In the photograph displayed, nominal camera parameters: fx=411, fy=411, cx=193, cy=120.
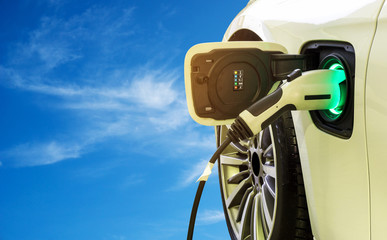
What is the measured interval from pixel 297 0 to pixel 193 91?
0.48 meters

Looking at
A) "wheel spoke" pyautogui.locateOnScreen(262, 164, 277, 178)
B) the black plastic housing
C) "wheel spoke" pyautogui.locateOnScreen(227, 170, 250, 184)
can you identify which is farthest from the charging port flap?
"wheel spoke" pyautogui.locateOnScreen(227, 170, 250, 184)

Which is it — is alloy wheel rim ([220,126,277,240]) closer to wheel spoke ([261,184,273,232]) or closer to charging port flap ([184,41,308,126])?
wheel spoke ([261,184,273,232])

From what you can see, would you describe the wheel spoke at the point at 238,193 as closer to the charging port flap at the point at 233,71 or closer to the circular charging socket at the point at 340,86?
the charging port flap at the point at 233,71

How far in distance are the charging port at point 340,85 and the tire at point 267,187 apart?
28 centimetres

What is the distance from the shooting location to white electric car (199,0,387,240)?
3.36ft

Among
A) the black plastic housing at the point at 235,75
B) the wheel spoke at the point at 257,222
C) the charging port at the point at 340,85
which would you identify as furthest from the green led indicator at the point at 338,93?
the wheel spoke at the point at 257,222

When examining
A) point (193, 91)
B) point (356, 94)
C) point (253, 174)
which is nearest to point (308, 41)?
point (356, 94)

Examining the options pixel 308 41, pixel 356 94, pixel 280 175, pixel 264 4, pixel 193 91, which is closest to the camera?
pixel 356 94

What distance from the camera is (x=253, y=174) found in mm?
2061

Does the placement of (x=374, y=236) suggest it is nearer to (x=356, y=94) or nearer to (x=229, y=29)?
(x=356, y=94)

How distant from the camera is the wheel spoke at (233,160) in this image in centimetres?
228

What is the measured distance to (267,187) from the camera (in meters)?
1.81

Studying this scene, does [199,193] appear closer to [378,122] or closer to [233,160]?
[378,122]

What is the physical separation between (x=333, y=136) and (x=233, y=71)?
0.38 m
